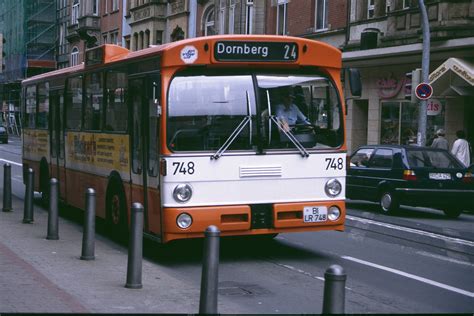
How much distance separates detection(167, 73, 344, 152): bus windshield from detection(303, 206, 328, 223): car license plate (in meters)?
0.76

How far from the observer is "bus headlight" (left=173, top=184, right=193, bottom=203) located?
10445 millimetres

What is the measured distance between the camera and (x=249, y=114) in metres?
10.7

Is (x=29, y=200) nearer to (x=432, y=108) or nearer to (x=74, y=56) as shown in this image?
(x=432, y=108)

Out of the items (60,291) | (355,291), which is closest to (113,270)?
(60,291)

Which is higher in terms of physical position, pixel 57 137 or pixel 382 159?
pixel 57 137

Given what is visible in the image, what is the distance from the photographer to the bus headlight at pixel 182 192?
10445mm

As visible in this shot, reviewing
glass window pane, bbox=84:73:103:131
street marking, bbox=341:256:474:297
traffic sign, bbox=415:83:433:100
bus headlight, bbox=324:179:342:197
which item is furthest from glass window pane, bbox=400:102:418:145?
bus headlight, bbox=324:179:342:197

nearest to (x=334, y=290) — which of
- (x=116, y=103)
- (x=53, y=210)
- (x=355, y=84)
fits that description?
(x=355, y=84)

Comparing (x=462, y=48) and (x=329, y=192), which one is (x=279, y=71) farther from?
(x=462, y=48)

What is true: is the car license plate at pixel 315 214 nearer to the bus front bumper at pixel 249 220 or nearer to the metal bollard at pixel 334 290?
the bus front bumper at pixel 249 220

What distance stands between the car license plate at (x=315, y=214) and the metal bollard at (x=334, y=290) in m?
5.41

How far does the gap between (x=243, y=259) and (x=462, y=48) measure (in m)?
17.0

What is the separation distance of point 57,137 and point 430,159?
7.61m

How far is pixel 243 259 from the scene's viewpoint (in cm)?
1141
